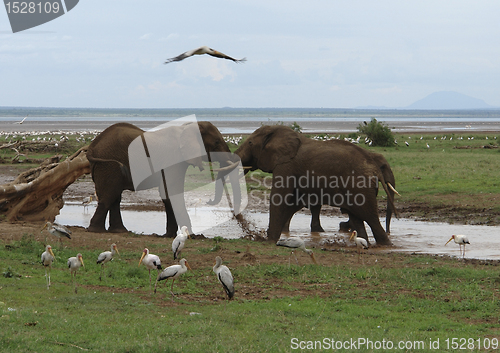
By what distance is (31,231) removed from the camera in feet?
45.6

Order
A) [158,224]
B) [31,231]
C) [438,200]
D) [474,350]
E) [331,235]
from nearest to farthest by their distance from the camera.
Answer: [474,350]
[31,231]
[331,235]
[158,224]
[438,200]

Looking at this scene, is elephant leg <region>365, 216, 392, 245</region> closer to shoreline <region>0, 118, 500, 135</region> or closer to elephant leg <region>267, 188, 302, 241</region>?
elephant leg <region>267, 188, 302, 241</region>

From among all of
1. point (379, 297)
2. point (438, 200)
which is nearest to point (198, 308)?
point (379, 297)

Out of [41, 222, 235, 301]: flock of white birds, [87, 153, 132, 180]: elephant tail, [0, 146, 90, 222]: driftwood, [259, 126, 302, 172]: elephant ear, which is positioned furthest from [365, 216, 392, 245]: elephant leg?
[0, 146, 90, 222]: driftwood

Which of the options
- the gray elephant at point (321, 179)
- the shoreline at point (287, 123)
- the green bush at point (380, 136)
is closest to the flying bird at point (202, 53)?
the gray elephant at point (321, 179)

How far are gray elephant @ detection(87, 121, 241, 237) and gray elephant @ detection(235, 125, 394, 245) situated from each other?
1.48 m

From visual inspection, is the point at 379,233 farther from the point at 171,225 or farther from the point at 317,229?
the point at 171,225

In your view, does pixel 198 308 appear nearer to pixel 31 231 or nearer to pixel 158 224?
pixel 31 231

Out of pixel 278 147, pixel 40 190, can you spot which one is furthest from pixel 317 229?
pixel 40 190

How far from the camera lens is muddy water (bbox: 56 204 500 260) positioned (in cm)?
1429

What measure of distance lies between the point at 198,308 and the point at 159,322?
42.9 inches

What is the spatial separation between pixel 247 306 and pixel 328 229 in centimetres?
877

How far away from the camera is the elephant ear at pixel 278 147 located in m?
15.1

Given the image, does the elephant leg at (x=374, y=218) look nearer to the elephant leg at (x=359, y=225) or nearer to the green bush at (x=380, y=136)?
the elephant leg at (x=359, y=225)
